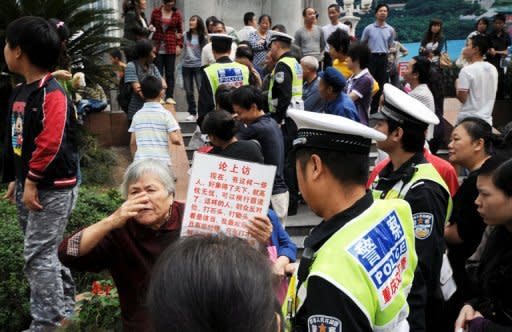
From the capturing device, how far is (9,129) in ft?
14.4

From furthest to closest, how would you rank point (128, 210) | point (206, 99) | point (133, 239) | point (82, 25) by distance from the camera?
point (82, 25), point (206, 99), point (133, 239), point (128, 210)

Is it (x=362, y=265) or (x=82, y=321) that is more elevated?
(x=362, y=265)

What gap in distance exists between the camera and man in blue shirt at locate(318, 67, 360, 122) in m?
6.51

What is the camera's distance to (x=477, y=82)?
785cm

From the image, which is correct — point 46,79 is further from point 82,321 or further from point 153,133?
point 153,133

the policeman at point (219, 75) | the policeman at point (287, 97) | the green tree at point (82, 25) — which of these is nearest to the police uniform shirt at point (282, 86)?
the policeman at point (287, 97)

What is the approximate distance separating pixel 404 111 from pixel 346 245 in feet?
Result: 4.70

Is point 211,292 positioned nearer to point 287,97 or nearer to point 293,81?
point 287,97

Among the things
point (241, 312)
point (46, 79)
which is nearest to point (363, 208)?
point (241, 312)

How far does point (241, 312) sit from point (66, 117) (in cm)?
309

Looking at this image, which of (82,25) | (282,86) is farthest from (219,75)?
(82,25)

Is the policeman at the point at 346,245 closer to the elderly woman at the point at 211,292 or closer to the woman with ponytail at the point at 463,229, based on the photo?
the elderly woman at the point at 211,292

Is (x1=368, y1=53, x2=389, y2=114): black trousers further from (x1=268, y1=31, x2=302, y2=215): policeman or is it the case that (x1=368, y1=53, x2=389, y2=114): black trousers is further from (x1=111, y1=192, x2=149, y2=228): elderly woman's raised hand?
(x1=111, y1=192, x2=149, y2=228): elderly woman's raised hand

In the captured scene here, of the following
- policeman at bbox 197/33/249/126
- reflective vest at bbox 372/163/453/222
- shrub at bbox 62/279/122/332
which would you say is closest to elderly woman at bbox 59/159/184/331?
shrub at bbox 62/279/122/332
